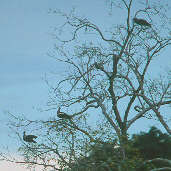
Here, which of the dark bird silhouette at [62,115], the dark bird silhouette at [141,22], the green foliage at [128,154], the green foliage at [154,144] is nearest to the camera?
the green foliage at [128,154]

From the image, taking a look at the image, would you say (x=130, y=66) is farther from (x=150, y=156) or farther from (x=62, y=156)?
(x=62, y=156)

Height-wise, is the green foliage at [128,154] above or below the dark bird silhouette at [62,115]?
below

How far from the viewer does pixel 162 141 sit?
54.4 feet

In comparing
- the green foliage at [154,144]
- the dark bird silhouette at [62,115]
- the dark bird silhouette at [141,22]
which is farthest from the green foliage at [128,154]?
the dark bird silhouette at [141,22]

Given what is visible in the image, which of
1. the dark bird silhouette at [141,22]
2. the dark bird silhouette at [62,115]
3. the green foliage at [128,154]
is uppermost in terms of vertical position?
the dark bird silhouette at [141,22]

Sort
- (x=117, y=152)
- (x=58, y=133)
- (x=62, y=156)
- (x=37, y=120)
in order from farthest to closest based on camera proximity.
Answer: (x=37, y=120) → (x=58, y=133) → (x=62, y=156) → (x=117, y=152)

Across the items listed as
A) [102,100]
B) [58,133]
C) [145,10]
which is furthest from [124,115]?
[145,10]

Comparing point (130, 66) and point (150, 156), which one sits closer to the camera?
point (150, 156)

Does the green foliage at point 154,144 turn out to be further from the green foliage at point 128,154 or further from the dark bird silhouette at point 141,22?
the dark bird silhouette at point 141,22

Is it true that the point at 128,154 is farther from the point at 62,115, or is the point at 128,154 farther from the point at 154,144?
the point at 62,115

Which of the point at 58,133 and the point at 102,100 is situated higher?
the point at 102,100

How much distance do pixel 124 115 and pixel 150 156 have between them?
247cm

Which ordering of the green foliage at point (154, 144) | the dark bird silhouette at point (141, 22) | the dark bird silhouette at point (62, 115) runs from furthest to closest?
the dark bird silhouette at point (141, 22) → the dark bird silhouette at point (62, 115) → the green foliage at point (154, 144)

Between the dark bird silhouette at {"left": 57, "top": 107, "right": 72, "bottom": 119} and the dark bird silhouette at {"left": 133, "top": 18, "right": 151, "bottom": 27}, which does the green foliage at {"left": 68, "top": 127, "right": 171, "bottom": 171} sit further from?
the dark bird silhouette at {"left": 133, "top": 18, "right": 151, "bottom": 27}
